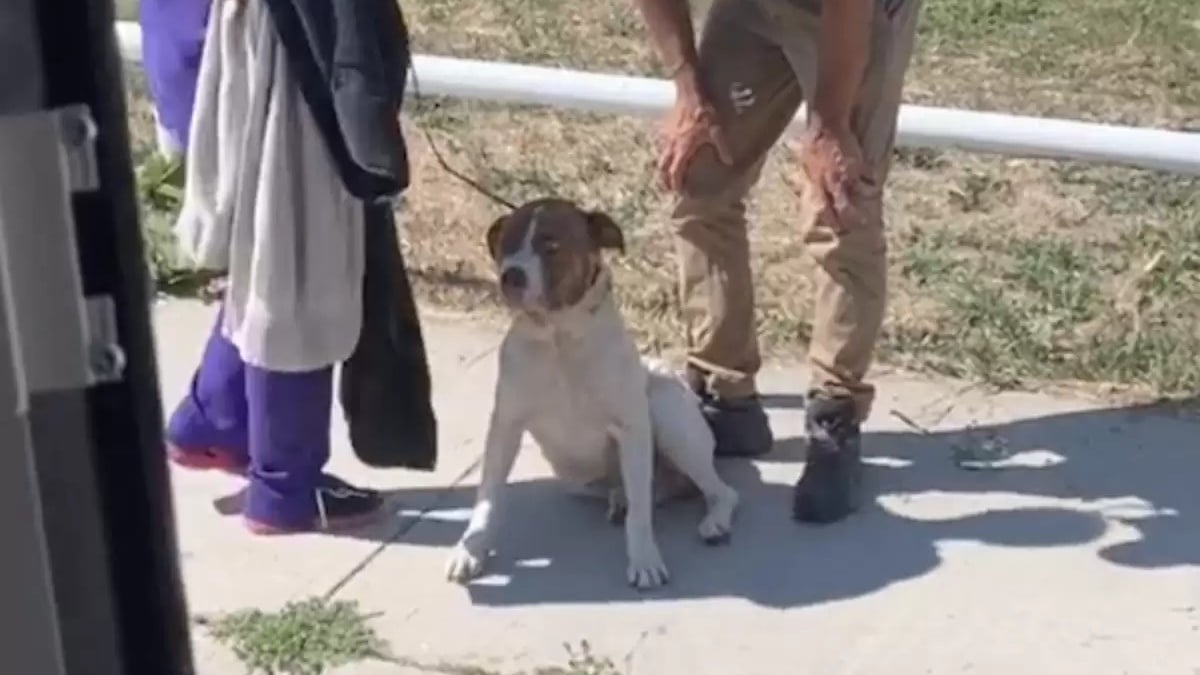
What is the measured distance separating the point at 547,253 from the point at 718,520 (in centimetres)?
74

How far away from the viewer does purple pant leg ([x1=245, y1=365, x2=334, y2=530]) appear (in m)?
4.50

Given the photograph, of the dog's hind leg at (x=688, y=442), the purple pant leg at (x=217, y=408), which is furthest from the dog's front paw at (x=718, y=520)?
the purple pant leg at (x=217, y=408)

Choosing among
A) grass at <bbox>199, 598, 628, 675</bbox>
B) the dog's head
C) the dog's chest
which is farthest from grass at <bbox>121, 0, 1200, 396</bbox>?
grass at <bbox>199, 598, 628, 675</bbox>

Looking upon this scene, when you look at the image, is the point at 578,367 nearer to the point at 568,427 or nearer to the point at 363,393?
the point at 568,427

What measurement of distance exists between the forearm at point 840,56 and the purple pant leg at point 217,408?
133 centimetres

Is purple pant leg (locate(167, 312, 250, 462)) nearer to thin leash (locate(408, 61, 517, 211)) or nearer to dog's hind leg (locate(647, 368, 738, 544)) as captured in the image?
dog's hind leg (locate(647, 368, 738, 544))

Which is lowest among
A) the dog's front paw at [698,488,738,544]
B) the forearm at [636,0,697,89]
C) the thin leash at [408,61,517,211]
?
the dog's front paw at [698,488,738,544]

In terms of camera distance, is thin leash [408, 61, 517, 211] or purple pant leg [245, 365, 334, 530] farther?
thin leash [408, 61, 517, 211]

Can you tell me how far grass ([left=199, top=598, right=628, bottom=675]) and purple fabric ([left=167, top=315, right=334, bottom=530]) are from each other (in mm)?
309

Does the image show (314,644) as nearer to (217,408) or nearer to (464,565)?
(464,565)

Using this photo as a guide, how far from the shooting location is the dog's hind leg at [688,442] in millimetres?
4590

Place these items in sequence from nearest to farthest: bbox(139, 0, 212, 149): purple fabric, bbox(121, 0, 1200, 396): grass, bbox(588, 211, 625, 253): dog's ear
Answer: bbox(588, 211, 625, 253): dog's ear, bbox(139, 0, 212, 149): purple fabric, bbox(121, 0, 1200, 396): grass

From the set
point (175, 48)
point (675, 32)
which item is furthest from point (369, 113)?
point (175, 48)

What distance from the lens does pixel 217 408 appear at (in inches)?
191
